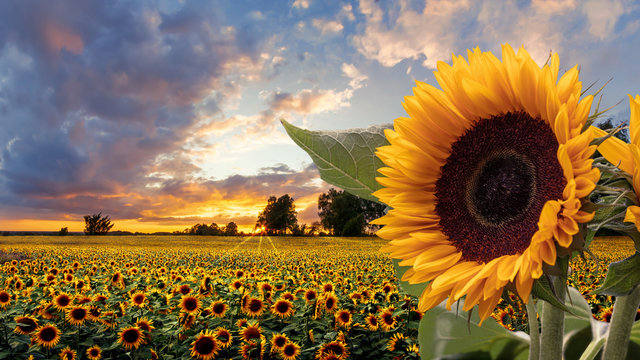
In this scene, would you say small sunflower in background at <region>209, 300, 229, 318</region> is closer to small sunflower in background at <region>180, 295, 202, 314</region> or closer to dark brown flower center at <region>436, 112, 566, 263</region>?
small sunflower in background at <region>180, 295, 202, 314</region>

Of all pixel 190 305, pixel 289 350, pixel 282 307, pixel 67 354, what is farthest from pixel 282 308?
pixel 67 354

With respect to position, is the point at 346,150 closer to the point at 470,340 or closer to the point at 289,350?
the point at 470,340

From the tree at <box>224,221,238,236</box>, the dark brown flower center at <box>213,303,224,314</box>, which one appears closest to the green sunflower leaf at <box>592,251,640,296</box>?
the dark brown flower center at <box>213,303,224,314</box>

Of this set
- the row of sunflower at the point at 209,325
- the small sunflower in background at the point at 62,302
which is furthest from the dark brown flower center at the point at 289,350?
the small sunflower in background at the point at 62,302

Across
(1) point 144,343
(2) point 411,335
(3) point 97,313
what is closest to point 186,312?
(1) point 144,343

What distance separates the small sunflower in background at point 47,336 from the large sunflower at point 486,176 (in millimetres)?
3921

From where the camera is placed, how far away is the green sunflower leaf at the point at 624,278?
0.62m

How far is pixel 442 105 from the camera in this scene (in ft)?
2.54

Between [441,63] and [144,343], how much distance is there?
12.6 ft

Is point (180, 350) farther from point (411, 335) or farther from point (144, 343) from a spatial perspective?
point (411, 335)

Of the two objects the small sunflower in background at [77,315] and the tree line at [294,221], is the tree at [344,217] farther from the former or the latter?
the small sunflower in background at [77,315]

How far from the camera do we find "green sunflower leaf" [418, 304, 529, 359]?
100 centimetres

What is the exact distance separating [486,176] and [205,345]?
3156 millimetres

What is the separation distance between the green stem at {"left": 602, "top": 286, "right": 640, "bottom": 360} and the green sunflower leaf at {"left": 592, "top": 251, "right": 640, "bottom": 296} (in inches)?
6.2
